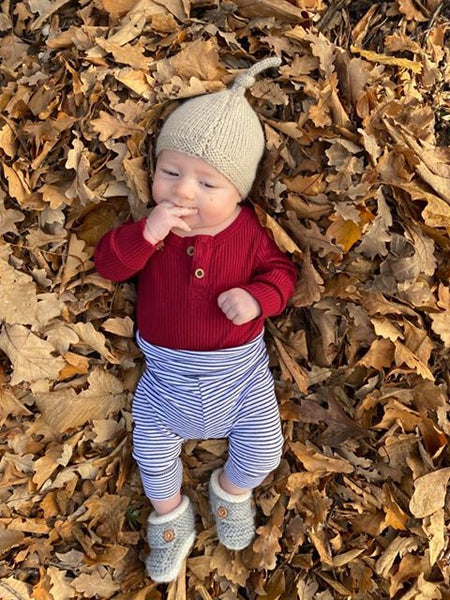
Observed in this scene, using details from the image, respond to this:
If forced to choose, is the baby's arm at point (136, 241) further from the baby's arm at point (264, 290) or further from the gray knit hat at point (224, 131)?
the baby's arm at point (264, 290)

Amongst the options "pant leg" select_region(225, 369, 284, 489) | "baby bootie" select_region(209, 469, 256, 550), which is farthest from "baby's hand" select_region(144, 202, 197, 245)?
"baby bootie" select_region(209, 469, 256, 550)

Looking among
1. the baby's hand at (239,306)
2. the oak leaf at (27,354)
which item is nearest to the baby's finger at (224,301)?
the baby's hand at (239,306)

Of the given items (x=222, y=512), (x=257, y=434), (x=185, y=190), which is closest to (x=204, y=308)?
(x=185, y=190)

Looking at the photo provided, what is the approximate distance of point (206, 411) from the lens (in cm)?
270

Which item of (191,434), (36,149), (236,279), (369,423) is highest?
(36,149)

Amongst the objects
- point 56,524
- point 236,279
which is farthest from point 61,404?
point 236,279

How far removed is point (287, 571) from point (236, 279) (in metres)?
1.43

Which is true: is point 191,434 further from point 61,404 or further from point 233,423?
point 61,404

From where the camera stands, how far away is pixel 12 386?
2.69m

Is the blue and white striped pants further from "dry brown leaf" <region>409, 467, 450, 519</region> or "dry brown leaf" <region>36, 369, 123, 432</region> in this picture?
"dry brown leaf" <region>409, 467, 450, 519</region>

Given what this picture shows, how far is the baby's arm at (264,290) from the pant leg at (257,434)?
389 millimetres

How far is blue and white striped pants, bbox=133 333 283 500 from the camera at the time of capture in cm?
267

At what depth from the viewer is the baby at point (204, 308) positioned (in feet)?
8.11

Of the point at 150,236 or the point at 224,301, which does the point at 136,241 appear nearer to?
the point at 150,236
